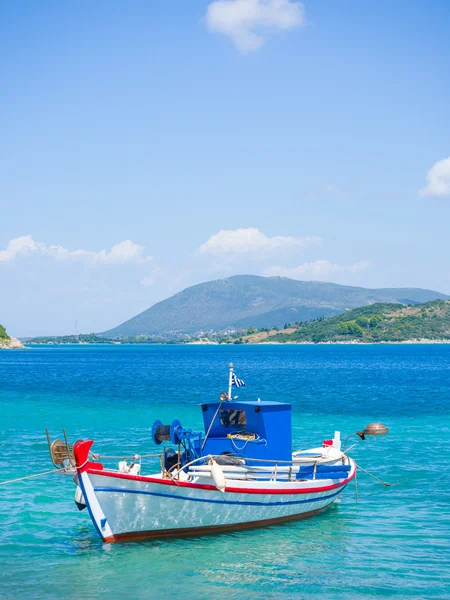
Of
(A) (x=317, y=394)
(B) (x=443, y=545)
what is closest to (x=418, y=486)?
(B) (x=443, y=545)

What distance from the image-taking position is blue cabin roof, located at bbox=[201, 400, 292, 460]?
71.5ft

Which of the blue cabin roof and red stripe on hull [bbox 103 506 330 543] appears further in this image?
the blue cabin roof

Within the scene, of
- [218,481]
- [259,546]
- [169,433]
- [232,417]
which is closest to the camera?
[218,481]

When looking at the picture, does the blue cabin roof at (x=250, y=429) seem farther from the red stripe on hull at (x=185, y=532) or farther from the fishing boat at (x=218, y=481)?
the red stripe on hull at (x=185, y=532)

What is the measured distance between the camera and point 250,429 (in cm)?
2206

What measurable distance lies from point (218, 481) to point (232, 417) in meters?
3.71

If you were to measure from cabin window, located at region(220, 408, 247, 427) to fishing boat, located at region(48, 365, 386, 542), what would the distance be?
31 mm

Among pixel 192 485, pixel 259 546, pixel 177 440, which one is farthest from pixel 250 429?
pixel 259 546

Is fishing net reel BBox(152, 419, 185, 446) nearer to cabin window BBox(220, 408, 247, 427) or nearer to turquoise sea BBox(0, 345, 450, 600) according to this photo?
cabin window BBox(220, 408, 247, 427)

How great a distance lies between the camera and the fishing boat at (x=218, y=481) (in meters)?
18.1

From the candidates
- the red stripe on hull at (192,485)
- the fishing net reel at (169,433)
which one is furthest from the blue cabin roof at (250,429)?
the red stripe on hull at (192,485)

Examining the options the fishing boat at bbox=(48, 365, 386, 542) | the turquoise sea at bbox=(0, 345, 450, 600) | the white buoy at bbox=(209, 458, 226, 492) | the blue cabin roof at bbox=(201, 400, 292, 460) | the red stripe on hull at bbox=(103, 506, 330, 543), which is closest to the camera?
the turquoise sea at bbox=(0, 345, 450, 600)

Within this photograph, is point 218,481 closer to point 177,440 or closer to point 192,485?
point 192,485

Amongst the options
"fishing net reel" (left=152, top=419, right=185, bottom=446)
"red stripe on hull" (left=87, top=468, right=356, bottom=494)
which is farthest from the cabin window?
"red stripe on hull" (left=87, top=468, right=356, bottom=494)
